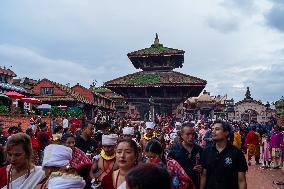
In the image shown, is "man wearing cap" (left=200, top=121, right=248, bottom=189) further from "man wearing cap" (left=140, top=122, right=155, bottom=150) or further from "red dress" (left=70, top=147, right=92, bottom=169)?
"man wearing cap" (left=140, top=122, right=155, bottom=150)

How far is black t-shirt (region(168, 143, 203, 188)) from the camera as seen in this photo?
21.2ft

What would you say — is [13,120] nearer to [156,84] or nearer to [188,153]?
[156,84]

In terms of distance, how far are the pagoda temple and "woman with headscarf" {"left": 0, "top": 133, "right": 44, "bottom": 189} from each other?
81.2ft

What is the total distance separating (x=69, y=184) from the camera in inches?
126

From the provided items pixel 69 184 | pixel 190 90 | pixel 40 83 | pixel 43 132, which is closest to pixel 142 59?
pixel 190 90

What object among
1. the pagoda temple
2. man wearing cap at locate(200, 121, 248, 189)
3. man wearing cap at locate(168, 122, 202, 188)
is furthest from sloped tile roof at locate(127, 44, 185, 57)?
man wearing cap at locate(200, 121, 248, 189)

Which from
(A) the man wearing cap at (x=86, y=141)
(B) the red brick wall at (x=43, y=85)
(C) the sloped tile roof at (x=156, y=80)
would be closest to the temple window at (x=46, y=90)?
(B) the red brick wall at (x=43, y=85)

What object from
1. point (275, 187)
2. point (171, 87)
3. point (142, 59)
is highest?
point (142, 59)

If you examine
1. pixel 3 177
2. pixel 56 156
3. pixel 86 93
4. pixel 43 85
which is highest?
pixel 43 85

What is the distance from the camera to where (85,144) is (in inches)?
340

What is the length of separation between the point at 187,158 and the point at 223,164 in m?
0.87

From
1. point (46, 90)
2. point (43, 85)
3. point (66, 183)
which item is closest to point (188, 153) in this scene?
point (66, 183)

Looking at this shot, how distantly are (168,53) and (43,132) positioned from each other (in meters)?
19.3

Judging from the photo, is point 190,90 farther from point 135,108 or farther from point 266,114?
point 266,114
